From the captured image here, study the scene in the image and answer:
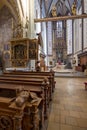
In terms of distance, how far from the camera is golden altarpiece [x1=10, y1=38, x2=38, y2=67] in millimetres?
7327

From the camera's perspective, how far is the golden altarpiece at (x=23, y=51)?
7.33 metres

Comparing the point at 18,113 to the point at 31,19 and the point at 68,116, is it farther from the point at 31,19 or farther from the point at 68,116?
the point at 31,19

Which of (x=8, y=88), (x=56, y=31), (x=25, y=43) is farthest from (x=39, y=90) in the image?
(x=56, y=31)

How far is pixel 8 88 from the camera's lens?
7.66 feet

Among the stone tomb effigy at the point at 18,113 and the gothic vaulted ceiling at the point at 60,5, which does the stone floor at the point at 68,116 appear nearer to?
the stone tomb effigy at the point at 18,113

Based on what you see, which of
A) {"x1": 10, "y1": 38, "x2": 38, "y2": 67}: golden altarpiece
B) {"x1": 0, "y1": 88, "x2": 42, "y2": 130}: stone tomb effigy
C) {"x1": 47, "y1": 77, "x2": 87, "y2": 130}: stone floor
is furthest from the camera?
{"x1": 10, "y1": 38, "x2": 38, "y2": 67}: golden altarpiece

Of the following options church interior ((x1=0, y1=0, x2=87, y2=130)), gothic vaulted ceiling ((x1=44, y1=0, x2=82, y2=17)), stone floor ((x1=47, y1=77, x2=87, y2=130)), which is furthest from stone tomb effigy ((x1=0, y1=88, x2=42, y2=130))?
gothic vaulted ceiling ((x1=44, y1=0, x2=82, y2=17))

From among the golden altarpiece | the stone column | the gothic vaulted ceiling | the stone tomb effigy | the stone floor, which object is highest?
the gothic vaulted ceiling

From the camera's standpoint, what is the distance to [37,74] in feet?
14.8

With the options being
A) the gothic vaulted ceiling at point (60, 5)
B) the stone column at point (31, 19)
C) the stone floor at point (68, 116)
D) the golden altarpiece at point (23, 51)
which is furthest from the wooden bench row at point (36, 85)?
the gothic vaulted ceiling at point (60, 5)

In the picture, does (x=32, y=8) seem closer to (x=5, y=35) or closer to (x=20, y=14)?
(x=20, y=14)

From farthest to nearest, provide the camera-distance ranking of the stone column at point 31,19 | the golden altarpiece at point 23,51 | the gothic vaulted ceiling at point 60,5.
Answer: the gothic vaulted ceiling at point 60,5
the stone column at point 31,19
the golden altarpiece at point 23,51

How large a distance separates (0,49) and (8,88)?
779 centimetres

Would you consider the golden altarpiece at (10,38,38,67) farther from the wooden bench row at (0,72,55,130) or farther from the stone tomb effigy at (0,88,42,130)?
the stone tomb effigy at (0,88,42,130)
